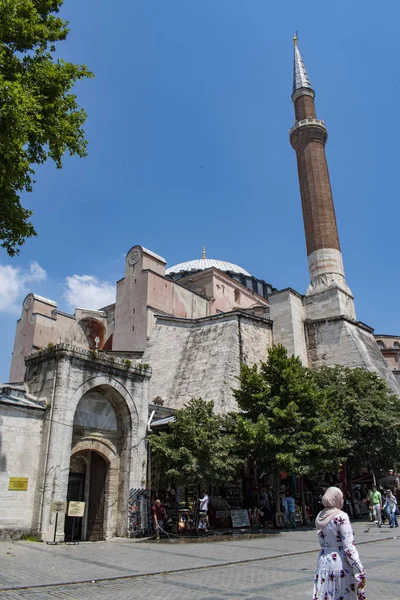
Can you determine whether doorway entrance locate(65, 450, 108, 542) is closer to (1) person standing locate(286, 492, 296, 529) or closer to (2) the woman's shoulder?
(1) person standing locate(286, 492, 296, 529)

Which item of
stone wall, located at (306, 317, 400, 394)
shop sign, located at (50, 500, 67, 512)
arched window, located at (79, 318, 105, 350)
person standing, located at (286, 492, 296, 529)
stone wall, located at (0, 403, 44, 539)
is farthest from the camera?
arched window, located at (79, 318, 105, 350)

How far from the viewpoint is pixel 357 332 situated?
26.2 m

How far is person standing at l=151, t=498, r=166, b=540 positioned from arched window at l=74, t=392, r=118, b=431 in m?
2.74

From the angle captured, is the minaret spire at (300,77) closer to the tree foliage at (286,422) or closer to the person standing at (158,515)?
the tree foliage at (286,422)

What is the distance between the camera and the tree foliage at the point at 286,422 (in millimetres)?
14422

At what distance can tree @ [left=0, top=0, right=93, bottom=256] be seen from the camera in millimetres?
8500

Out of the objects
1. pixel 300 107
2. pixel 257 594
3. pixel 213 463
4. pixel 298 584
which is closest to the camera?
pixel 257 594

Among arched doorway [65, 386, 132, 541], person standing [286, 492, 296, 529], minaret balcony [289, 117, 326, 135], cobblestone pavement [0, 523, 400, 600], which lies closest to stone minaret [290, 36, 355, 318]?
minaret balcony [289, 117, 326, 135]

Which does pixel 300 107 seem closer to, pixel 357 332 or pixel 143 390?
pixel 357 332

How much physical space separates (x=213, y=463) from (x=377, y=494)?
228 inches

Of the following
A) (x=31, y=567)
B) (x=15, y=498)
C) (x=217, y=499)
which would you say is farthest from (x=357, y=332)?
(x=31, y=567)

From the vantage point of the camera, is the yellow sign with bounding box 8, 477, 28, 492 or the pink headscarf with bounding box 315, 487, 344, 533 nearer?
the pink headscarf with bounding box 315, 487, 344, 533

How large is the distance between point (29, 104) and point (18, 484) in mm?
9085

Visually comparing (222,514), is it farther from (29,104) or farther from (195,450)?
(29,104)
